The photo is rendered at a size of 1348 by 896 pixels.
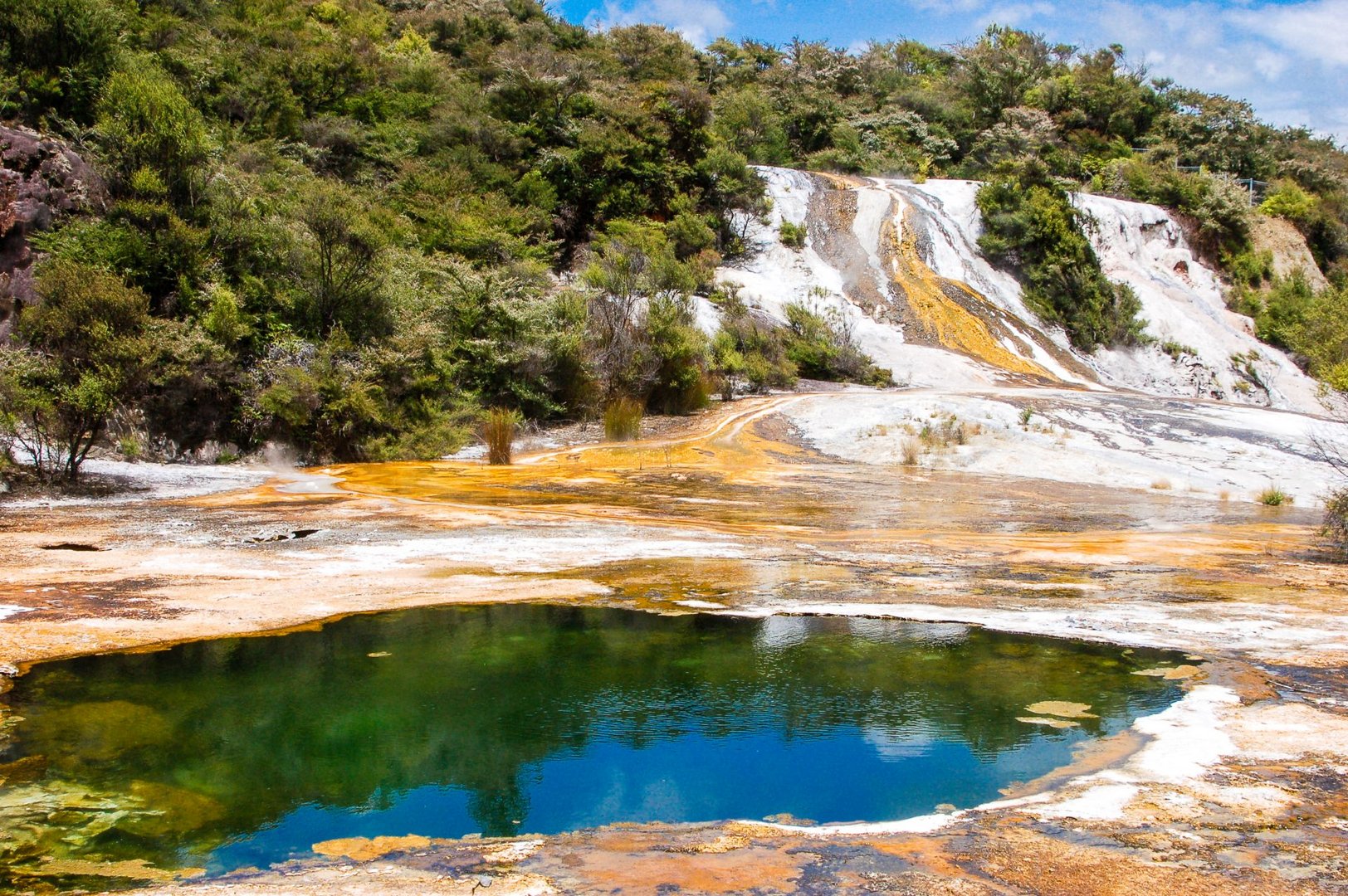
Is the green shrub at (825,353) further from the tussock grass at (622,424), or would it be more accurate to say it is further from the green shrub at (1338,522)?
the green shrub at (1338,522)

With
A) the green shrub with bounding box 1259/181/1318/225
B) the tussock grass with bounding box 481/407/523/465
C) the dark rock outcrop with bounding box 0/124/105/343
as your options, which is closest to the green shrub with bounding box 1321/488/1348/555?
the tussock grass with bounding box 481/407/523/465

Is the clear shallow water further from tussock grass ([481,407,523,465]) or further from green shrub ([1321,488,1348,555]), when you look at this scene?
tussock grass ([481,407,523,465])

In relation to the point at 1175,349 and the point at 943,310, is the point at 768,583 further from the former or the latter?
the point at 1175,349

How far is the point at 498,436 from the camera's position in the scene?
63.2 feet

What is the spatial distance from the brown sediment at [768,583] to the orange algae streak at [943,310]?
13.0 meters

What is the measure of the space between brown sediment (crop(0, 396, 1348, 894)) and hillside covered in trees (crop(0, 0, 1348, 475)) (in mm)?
3268

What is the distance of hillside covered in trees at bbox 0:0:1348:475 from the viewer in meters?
18.8

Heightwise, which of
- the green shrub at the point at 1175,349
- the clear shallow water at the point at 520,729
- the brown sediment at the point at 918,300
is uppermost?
the brown sediment at the point at 918,300

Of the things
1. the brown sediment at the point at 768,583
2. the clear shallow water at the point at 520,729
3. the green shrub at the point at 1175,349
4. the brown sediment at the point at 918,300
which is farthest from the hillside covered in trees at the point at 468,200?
the clear shallow water at the point at 520,729

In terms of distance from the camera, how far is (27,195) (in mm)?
19547

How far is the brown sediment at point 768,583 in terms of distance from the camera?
3.66m

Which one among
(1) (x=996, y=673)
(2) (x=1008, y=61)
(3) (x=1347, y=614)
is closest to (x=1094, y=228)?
(2) (x=1008, y=61)

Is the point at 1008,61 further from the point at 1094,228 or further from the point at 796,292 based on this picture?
the point at 796,292

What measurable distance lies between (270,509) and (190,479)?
3.61m
